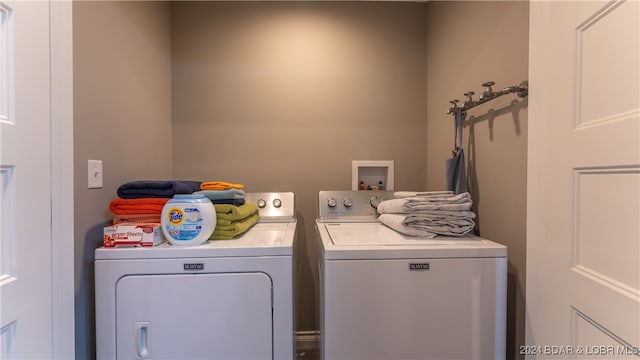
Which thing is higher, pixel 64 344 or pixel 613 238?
pixel 613 238

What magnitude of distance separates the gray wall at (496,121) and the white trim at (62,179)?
5.56 ft

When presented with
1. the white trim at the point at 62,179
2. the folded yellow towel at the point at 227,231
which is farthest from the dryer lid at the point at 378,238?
the white trim at the point at 62,179

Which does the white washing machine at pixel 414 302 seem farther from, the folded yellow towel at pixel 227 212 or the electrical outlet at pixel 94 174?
the electrical outlet at pixel 94 174

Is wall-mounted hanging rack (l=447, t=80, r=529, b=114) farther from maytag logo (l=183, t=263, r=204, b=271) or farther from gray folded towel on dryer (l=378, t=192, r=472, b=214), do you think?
maytag logo (l=183, t=263, r=204, b=271)

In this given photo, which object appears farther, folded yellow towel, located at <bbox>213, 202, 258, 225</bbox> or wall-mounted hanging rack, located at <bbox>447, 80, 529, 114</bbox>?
folded yellow towel, located at <bbox>213, 202, 258, 225</bbox>

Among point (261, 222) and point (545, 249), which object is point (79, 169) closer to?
point (261, 222)

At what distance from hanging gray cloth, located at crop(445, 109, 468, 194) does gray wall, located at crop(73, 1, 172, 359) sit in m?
1.64

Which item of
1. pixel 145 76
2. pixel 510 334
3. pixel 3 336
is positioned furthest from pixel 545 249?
pixel 145 76

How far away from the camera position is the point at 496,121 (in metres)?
1.34

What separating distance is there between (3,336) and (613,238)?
171 centimetres

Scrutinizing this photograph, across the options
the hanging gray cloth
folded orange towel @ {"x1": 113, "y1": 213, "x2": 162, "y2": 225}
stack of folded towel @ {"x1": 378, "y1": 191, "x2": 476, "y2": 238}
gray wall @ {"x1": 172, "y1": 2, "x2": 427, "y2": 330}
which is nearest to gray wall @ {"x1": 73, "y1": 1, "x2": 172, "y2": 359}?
folded orange towel @ {"x1": 113, "y1": 213, "x2": 162, "y2": 225}

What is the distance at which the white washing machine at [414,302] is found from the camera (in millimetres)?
1075

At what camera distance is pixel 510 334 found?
126cm

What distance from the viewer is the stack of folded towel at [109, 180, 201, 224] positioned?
1248 millimetres
